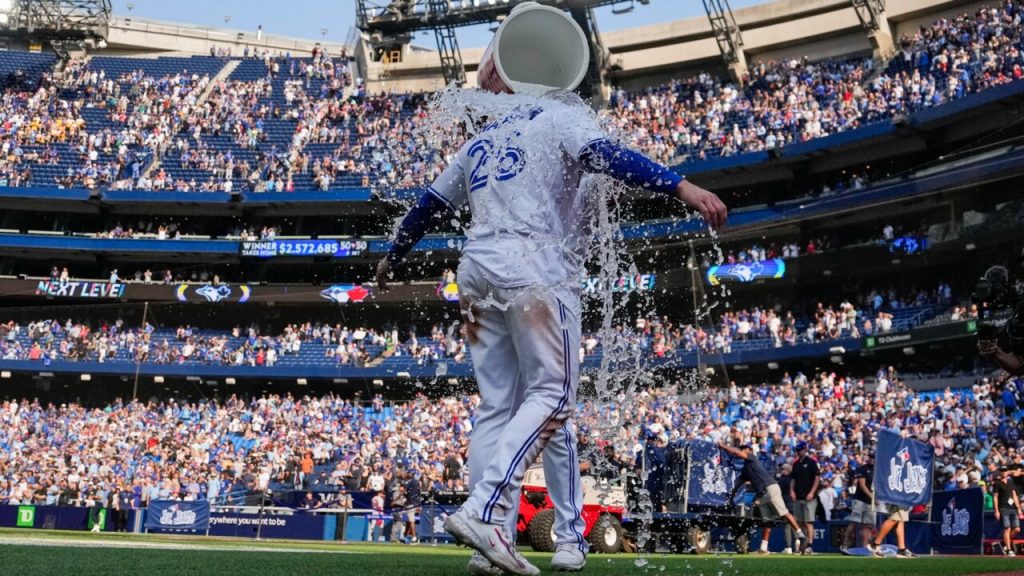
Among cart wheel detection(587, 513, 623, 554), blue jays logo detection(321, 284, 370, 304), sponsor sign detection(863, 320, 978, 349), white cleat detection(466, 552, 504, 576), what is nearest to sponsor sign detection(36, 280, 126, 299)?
blue jays logo detection(321, 284, 370, 304)

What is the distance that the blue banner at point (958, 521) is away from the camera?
1395cm

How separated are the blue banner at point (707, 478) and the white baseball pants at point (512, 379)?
10.3 meters

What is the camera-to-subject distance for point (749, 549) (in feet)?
55.3

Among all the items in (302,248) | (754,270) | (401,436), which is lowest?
(401,436)

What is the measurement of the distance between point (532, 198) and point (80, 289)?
42934 millimetres

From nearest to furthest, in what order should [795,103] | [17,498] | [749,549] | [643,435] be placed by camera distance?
[749,549]
[643,435]
[17,498]
[795,103]

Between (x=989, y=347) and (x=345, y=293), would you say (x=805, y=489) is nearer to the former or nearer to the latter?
(x=989, y=347)

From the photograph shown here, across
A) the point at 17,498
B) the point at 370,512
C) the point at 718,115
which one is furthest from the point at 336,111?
the point at 370,512

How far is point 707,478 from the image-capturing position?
587 inches

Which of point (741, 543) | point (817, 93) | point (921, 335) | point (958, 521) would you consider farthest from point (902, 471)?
point (817, 93)

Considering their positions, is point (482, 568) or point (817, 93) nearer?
point (482, 568)

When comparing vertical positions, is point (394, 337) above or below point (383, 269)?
above

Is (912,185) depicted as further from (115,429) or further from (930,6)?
(115,429)

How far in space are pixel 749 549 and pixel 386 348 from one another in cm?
2371
